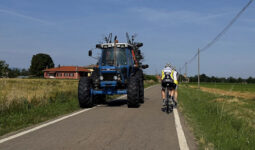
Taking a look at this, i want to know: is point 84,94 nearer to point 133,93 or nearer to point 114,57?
point 133,93

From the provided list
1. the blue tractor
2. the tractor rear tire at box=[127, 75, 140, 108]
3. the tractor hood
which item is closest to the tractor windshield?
the blue tractor

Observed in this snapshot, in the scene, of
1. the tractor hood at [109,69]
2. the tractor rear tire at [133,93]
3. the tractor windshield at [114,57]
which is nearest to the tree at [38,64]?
the tractor windshield at [114,57]

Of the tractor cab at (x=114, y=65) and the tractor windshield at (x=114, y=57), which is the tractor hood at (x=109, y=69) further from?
the tractor windshield at (x=114, y=57)

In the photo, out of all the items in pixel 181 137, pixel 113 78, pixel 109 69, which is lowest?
pixel 181 137

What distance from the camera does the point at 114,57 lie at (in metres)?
12.0

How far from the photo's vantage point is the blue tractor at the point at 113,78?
1104cm

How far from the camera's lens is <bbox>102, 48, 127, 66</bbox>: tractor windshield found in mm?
11953

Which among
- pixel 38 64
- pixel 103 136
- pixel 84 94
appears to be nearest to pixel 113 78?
pixel 84 94

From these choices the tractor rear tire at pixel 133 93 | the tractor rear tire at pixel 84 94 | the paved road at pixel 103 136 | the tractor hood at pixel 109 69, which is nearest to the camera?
the paved road at pixel 103 136

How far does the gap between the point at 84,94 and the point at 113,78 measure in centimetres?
144

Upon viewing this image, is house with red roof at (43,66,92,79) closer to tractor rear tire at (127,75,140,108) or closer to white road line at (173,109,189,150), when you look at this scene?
tractor rear tire at (127,75,140,108)

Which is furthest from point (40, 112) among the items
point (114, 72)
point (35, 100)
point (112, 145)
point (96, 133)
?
point (112, 145)

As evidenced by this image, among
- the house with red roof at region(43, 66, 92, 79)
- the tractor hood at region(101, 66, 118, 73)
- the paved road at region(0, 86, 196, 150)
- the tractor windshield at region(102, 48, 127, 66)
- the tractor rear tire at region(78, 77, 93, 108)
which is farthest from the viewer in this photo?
the house with red roof at region(43, 66, 92, 79)

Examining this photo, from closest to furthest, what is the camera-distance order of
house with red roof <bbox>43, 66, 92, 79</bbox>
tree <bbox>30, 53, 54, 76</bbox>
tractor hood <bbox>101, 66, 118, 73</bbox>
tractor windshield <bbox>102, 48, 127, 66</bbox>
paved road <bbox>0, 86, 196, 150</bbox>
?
paved road <bbox>0, 86, 196, 150</bbox> < tractor hood <bbox>101, 66, 118, 73</bbox> < tractor windshield <bbox>102, 48, 127, 66</bbox> < house with red roof <bbox>43, 66, 92, 79</bbox> < tree <bbox>30, 53, 54, 76</bbox>
